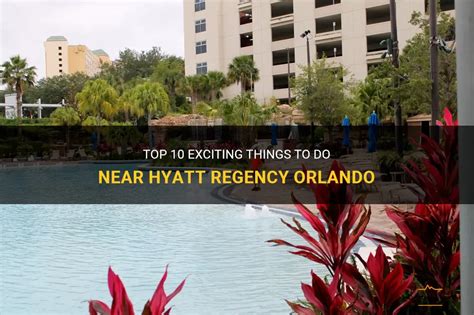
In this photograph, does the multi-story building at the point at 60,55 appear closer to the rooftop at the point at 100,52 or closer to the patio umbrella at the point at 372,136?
the patio umbrella at the point at 372,136

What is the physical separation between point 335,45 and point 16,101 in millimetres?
12186

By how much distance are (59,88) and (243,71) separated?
9.19 meters

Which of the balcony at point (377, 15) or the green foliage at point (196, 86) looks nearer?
the balcony at point (377, 15)

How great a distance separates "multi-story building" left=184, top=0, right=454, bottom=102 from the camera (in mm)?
19766

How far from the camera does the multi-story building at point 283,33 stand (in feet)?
64.8

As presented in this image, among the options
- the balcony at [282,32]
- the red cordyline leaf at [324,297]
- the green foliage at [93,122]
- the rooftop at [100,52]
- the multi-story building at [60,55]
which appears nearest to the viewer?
the red cordyline leaf at [324,297]

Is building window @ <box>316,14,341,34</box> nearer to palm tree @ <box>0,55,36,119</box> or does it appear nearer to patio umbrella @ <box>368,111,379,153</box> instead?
patio umbrella @ <box>368,111,379,153</box>

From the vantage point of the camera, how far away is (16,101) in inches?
776

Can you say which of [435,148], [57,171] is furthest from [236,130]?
[435,148]

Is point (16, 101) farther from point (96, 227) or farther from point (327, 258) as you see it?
point (327, 258)

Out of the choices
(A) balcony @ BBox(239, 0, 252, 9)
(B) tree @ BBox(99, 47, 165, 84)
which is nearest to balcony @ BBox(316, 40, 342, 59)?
(A) balcony @ BBox(239, 0, 252, 9)

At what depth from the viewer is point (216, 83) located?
906 inches

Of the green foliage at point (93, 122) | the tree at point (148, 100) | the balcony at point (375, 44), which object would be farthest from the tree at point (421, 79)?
the tree at point (148, 100)

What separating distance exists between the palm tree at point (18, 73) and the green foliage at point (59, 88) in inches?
181
